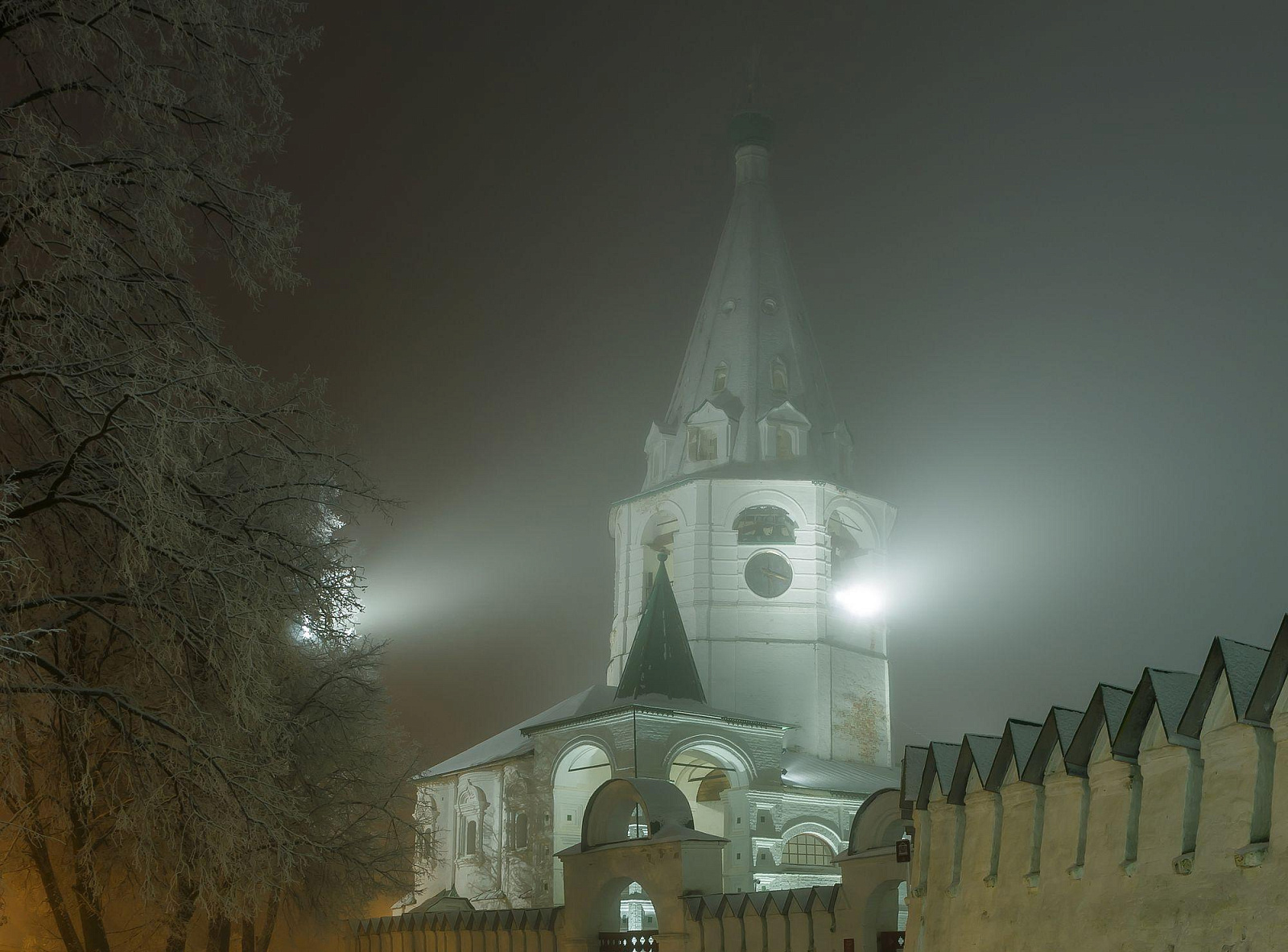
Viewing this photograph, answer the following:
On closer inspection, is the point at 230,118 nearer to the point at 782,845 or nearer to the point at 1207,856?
the point at 1207,856

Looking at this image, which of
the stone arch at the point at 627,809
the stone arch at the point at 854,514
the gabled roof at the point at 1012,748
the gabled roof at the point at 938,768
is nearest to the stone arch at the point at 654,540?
the stone arch at the point at 854,514

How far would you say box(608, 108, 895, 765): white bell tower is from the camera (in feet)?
116

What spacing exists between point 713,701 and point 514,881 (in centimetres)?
689

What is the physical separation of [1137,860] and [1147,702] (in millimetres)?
1128

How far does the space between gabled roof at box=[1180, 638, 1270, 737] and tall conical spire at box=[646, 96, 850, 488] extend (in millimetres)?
27475

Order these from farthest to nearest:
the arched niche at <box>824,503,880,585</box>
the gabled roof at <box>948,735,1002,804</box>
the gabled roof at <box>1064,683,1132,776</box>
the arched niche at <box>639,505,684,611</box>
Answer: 1. the arched niche at <box>639,505,684,611</box>
2. the arched niche at <box>824,503,880,585</box>
3. the gabled roof at <box>948,735,1002,804</box>
4. the gabled roof at <box>1064,683,1132,776</box>

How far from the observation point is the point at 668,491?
37406 millimetres

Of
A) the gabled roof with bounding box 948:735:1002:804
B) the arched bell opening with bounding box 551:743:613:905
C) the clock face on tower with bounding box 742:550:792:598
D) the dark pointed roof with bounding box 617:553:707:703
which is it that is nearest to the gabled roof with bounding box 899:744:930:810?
the gabled roof with bounding box 948:735:1002:804

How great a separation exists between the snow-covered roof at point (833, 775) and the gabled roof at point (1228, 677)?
22835mm

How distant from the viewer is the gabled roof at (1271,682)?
8242 mm

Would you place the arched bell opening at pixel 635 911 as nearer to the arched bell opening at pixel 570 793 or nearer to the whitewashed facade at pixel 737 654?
the whitewashed facade at pixel 737 654

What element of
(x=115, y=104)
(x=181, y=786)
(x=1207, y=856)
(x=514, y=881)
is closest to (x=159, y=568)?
(x=181, y=786)

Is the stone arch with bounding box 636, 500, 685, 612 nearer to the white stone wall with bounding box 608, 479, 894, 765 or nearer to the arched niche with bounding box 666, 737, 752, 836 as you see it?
the white stone wall with bounding box 608, 479, 894, 765

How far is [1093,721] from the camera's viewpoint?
10094 mm
